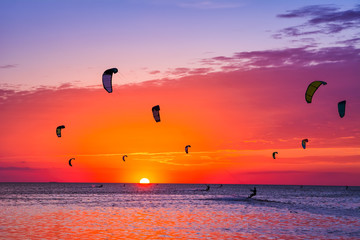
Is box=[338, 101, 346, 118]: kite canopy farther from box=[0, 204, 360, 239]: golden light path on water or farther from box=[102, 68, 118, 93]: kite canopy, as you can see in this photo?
box=[102, 68, 118, 93]: kite canopy

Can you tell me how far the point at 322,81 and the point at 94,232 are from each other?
14.7 meters

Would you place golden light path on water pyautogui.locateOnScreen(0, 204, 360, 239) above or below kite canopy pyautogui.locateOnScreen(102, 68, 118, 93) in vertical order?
below

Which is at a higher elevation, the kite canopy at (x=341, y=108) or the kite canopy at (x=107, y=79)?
the kite canopy at (x=107, y=79)

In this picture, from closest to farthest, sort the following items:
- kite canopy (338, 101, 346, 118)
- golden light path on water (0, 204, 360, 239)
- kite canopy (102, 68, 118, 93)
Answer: golden light path on water (0, 204, 360, 239), kite canopy (102, 68, 118, 93), kite canopy (338, 101, 346, 118)

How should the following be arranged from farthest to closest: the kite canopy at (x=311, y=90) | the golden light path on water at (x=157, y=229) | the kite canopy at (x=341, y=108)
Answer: the kite canopy at (x=341, y=108), the kite canopy at (x=311, y=90), the golden light path on water at (x=157, y=229)

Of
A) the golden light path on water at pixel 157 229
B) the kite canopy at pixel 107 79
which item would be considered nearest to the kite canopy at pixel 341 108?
the golden light path on water at pixel 157 229

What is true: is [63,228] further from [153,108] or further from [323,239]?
[323,239]

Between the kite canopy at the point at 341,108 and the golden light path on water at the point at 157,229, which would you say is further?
the kite canopy at the point at 341,108

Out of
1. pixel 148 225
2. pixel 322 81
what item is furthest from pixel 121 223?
pixel 322 81

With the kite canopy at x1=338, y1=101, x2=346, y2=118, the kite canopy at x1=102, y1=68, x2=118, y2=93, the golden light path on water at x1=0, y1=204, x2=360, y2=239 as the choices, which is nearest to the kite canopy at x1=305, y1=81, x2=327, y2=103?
the kite canopy at x1=338, y1=101, x2=346, y2=118

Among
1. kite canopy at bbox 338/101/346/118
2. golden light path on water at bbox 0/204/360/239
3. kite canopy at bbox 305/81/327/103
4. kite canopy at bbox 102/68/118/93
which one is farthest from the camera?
kite canopy at bbox 338/101/346/118

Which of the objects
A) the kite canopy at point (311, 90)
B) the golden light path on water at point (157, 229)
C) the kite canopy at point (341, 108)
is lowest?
the golden light path on water at point (157, 229)

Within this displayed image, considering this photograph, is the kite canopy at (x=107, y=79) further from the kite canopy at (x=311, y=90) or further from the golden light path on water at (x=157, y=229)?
the kite canopy at (x=311, y=90)

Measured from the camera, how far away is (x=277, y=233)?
23359 mm
